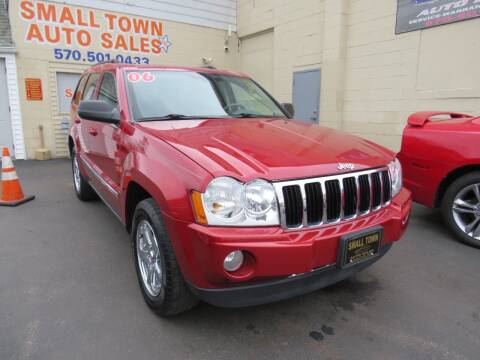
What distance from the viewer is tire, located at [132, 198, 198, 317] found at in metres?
2.10

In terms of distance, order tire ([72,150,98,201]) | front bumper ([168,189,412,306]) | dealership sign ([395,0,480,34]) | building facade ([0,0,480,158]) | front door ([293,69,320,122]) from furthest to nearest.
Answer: front door ([293,69,320,122]) < building facade ([0,0,480,158]) < dealership sign ([395,0,480,34]) < tire ([72,150,98,201]) < front bumper ([168,189,412,306])

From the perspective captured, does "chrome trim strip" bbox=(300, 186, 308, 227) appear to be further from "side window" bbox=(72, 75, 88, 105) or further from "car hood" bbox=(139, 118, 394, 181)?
"side window" bbox=(72, 75, 88, 105)

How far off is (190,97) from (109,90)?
87 cm

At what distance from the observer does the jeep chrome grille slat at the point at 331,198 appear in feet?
6.31

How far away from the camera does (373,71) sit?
7.65 metres

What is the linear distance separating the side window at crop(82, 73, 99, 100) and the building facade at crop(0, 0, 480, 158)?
5508 mm

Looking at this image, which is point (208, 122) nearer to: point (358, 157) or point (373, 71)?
point (358, 157)

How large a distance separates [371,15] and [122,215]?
7.04 meters

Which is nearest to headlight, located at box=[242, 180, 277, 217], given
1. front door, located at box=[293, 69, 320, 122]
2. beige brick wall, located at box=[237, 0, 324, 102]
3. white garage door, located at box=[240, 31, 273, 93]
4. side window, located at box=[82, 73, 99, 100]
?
side window, located at box=[82, 73, 99, 100]

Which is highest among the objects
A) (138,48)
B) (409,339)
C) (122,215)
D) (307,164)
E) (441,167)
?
(138,48)

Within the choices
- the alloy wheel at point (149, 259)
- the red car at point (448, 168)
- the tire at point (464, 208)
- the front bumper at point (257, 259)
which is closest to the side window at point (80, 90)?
the alloy wheel at point (149, 259)

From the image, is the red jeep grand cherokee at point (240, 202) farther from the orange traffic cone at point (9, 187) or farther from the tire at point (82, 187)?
the orange traffic cone at point (9, 187)

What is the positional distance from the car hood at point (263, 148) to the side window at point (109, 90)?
737mm

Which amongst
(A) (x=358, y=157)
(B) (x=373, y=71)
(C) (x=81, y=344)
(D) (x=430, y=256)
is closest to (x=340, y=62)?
(B) (x=373, y=71)
